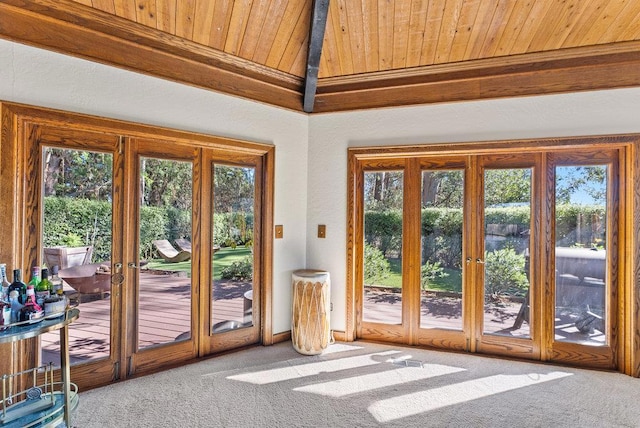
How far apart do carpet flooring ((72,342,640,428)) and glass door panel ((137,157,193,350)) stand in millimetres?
395

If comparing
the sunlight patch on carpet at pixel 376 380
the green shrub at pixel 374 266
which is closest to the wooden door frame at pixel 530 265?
the sunlight patch on carpet at pixel 376 380

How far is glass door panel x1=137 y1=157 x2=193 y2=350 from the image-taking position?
3125 mm

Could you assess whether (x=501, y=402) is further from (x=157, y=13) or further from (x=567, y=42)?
(x=157, y=13)

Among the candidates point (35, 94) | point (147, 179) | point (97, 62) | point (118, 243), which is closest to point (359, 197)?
point (147, 179)

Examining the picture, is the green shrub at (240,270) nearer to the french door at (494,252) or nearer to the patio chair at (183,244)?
the patio chair at (183,244)

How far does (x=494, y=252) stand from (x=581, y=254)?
77 centimetres

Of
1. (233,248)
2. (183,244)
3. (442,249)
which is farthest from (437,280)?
(183,244)

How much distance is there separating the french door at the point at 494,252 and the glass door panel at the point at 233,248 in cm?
122

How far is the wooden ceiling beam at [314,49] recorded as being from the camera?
3102mm

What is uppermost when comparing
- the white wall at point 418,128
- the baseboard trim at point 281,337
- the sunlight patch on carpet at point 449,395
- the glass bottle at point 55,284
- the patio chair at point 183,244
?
the white wall at point 418,128

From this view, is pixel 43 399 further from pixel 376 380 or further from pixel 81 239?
pixel 376 380

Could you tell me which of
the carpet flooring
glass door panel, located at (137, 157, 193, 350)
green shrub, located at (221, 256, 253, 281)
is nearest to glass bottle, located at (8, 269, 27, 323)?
the carpet flooring

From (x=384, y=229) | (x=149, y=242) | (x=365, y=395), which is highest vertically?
(x=384, y=229)

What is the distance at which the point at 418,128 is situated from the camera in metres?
3.73
